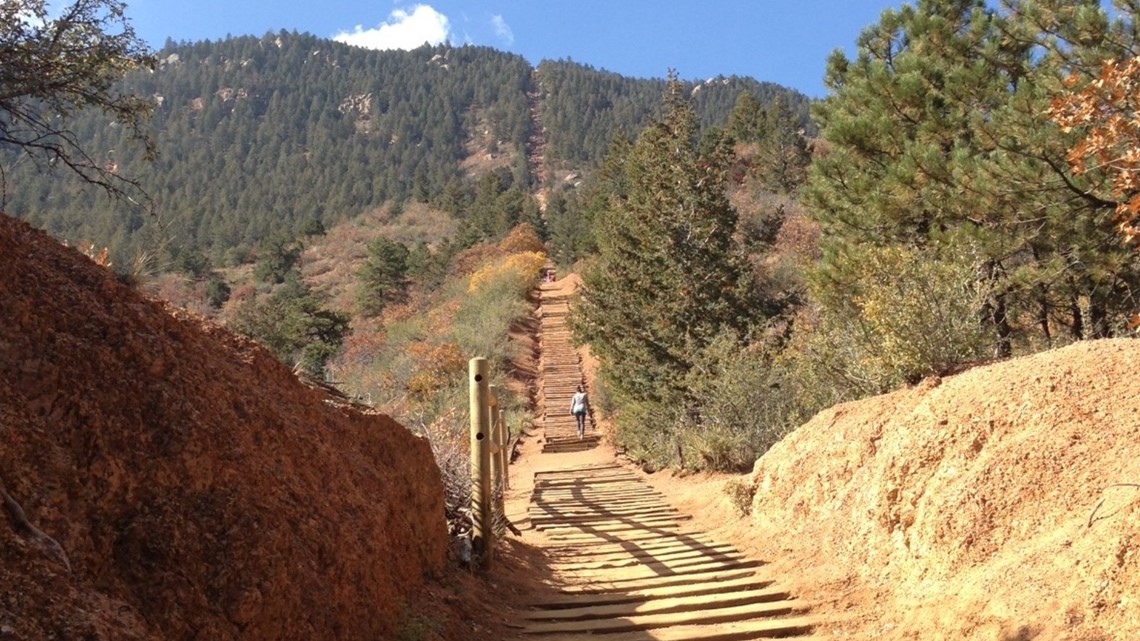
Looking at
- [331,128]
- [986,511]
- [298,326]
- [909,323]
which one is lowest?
[986,511]

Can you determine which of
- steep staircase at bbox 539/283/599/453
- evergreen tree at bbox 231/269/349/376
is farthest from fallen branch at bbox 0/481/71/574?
evergreen tree at bbox 231/269/349/376

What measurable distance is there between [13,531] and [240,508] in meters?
0.99

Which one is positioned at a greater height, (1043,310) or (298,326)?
(298,326)

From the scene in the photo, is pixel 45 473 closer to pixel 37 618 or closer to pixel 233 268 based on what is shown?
pixel 37 618

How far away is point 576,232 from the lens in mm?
48219

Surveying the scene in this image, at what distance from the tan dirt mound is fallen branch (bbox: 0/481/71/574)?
424 centimetres

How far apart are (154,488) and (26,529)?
25.9 inches

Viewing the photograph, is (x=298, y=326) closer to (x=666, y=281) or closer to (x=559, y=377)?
(x=559, y=377)

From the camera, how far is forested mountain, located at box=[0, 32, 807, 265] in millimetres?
75188

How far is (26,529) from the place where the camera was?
2510 millimetres

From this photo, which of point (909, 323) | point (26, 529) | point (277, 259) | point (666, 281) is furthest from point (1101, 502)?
point (277, 259)

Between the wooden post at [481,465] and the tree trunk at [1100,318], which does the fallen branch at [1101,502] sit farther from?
the tree trunk at [1100,318]

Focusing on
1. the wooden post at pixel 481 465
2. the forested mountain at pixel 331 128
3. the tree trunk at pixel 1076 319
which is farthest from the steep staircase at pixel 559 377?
the forested mountain at pixel 331 128

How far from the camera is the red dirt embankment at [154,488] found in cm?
272
